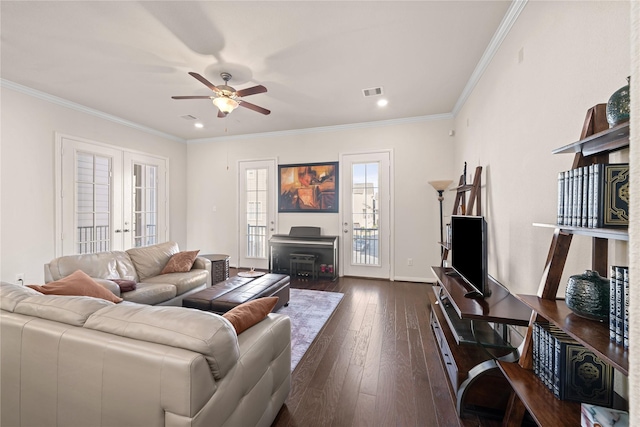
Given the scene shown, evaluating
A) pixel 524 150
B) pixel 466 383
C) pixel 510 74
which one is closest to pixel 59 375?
pixel 466 383

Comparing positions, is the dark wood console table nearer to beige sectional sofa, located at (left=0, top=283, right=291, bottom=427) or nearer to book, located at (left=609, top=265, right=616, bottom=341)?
book, located at (left=609, top=265, right=616, bottom=341)

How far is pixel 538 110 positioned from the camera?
1.86m

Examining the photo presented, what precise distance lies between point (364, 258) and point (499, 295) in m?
3.00

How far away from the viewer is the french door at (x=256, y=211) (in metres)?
5.60

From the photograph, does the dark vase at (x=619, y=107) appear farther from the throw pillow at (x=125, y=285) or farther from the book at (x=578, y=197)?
the throw pillow at (x=125, y=285)

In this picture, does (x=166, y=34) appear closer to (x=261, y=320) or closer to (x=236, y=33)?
(x=236, y=33)

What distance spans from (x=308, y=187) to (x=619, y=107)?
14.8 feet

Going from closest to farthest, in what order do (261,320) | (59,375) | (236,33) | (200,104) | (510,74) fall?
(59,375) < (261,320) < (510,74) < (236,33) < (200,104)

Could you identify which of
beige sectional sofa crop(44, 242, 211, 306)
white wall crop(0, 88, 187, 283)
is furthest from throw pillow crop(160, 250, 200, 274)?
white wall crop(0, 88, 187, 283)

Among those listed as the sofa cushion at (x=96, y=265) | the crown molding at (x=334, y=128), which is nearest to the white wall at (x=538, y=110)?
the crown molding at (x=334, y=128)

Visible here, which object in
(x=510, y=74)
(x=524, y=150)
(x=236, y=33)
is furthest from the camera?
(x=236, y=33)

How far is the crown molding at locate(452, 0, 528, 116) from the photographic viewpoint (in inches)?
83.4

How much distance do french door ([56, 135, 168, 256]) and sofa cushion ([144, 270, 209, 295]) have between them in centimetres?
186

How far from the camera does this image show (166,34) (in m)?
2.48
